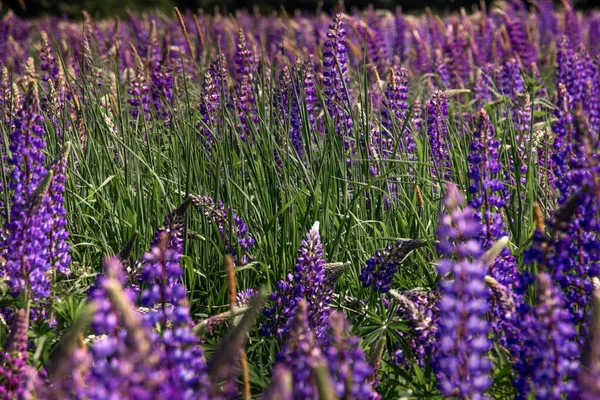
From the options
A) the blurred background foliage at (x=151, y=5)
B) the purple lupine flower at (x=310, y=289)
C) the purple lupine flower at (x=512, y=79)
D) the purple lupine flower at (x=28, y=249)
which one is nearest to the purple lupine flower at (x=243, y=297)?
the purple lupine flower at (x=310, y=289)

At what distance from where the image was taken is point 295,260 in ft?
13.2

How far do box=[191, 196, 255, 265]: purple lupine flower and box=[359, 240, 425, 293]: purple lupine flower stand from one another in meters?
0.63

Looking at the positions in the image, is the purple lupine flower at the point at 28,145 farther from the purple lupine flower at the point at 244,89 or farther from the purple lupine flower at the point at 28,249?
the purple lupine flower at the point at 244,89

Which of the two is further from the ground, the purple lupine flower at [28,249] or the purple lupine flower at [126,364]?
the purple lupine flower at [126,364]

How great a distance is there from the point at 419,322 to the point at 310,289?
51cm

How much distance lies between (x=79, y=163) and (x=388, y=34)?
27.0ft

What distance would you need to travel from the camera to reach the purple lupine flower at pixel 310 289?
10.6 feet

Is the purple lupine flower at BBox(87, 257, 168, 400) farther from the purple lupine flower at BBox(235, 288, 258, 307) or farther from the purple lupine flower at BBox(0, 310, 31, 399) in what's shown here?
the purple lupine flower at BBox(235, 288, 258, 307)

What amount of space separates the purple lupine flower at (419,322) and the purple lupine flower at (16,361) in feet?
3.88

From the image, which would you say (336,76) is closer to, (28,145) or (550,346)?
(28,145)

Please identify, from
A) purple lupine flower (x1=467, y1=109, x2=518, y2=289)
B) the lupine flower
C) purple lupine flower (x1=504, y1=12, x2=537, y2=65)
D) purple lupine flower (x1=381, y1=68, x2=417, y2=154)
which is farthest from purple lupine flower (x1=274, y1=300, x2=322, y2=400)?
purple lupine flower (x1=504, y1=12, x2=537, y2=65)

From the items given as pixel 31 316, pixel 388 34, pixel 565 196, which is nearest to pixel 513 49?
pixel 388 34

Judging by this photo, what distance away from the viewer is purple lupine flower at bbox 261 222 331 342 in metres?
3.24

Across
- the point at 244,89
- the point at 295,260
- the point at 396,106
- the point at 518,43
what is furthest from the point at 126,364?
the point at 518,43
